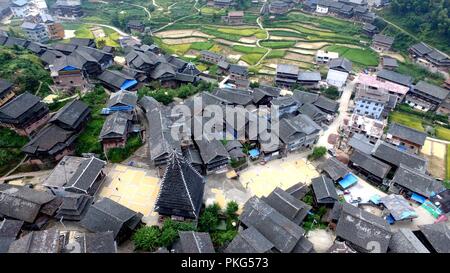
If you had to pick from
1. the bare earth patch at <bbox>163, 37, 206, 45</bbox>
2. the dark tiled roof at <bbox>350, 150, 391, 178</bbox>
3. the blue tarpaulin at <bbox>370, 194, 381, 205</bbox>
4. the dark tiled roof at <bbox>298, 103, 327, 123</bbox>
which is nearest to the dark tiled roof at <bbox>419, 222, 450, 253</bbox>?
the blue tarpaulin at <bbox>370, 194, 381, 205</bbox>

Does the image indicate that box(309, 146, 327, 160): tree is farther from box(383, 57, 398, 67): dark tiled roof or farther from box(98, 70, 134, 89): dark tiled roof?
box(383, 57, 398, 67): dark tiled roof

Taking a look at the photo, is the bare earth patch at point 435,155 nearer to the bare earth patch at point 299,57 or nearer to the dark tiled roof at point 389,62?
the dark tiled roof at point 389,62

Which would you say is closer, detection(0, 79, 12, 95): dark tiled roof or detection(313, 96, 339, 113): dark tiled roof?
detection(0, 79, 12, 95): dark tiled roof

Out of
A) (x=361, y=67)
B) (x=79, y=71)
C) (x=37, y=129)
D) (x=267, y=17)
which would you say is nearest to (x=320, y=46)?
(x=361, y=67)

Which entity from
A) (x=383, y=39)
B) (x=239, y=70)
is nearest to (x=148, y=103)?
(x=239, y=70)

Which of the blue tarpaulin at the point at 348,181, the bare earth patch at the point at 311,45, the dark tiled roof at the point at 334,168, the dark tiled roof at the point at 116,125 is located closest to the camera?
the dark tiled roof at the point at 116,125

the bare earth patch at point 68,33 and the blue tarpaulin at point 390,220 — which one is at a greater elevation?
the bare earth patch at point 68,33

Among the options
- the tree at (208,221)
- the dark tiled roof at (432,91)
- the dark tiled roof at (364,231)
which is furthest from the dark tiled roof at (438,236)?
the dark tiled roof at (432,91)
